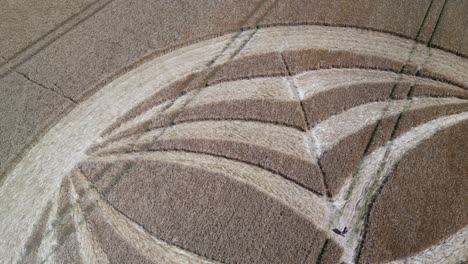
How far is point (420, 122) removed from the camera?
39.8 feet

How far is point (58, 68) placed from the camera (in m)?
14.7

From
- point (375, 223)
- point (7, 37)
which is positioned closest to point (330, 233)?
point (375, 223)

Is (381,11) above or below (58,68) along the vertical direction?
above

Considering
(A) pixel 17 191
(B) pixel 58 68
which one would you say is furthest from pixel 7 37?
(A) pixel 17 191

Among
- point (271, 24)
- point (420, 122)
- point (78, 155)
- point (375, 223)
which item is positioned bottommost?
point (78, 155)

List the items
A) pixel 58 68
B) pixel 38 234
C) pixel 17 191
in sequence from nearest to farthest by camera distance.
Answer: pixel 38 234 < pixel 17 191 < pixel 58 68

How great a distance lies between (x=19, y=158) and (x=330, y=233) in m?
8.67

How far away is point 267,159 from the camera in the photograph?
11.7m

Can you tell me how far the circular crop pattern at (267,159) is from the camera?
33.8 ft

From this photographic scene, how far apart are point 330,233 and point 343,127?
3179 mm

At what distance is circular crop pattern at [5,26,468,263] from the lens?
1030cm

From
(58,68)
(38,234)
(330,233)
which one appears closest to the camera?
(330,233)

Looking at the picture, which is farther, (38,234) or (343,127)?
(343,127)

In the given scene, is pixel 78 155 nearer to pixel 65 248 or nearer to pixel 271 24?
pixel 65 248
